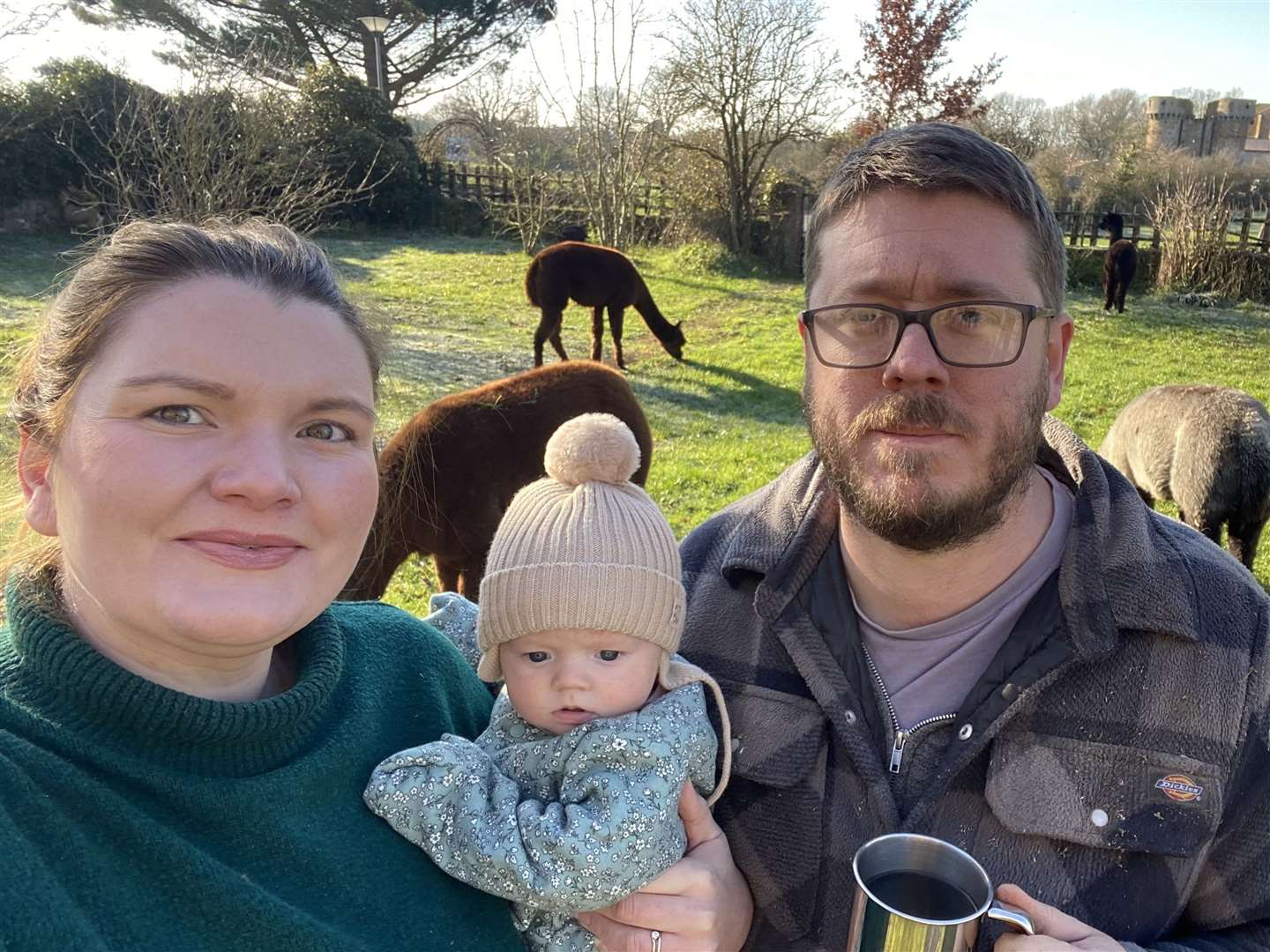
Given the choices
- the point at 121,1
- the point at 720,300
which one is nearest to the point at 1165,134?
the point at 720,300

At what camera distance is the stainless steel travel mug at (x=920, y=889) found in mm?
1165

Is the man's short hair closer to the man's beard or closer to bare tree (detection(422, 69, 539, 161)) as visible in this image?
the man's beard

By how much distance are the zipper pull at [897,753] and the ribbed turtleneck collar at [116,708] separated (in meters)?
1.17

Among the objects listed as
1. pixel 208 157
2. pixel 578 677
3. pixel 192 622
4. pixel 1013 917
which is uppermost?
pixel 208 157

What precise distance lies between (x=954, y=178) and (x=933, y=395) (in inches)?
18.2

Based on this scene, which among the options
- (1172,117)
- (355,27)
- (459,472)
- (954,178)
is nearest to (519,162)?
(355,27)

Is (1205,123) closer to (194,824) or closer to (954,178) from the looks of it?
(954,178)

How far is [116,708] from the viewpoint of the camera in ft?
4.16

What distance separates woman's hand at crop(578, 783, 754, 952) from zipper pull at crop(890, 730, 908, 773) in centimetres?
40

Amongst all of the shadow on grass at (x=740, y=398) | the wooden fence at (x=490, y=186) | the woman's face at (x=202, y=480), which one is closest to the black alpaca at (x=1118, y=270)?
the shadow on grass at (x=740, y=398)

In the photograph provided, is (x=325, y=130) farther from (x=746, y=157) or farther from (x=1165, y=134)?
(x=1165, y=134)

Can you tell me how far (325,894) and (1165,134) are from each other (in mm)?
44286

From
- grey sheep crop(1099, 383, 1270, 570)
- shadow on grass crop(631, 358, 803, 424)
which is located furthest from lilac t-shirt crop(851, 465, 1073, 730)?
shadow on grass crop(631, 358, 803, 424)

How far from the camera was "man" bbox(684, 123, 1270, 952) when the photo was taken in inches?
63.3
